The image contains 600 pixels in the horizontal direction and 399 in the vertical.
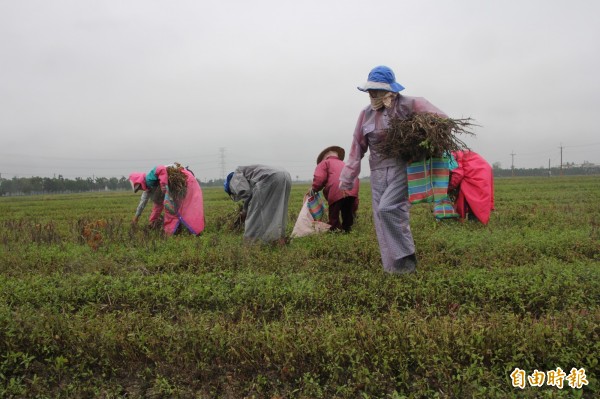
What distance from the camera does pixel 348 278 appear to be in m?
4.04

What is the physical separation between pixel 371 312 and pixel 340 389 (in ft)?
3.57

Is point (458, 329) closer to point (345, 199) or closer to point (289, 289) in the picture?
point (289, 289)

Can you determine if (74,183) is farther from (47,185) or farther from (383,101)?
(383,101)

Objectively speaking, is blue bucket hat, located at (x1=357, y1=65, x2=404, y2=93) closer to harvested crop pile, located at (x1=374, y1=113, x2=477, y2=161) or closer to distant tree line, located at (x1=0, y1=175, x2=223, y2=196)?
harvested crop pile, located at (x1=374, y1=113, x2=477, y2=161)

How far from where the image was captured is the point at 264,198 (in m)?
6.24

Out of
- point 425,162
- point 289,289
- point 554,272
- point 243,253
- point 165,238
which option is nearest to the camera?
point 289,289

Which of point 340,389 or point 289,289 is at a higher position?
point 289,289

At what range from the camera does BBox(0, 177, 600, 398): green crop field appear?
2449mm

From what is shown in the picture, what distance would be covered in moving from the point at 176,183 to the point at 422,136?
4222 mm

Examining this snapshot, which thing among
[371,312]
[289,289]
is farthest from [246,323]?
[371,312]

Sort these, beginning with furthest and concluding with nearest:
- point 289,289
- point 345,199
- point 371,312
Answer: point 345,199 → point 289,289 → point 371,312

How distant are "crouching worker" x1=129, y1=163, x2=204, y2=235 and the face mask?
3517 millimetres

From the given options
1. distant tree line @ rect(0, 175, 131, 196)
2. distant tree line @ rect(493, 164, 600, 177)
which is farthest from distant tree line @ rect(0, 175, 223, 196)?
distant tree line @ rect(493, 164, 600, 177)

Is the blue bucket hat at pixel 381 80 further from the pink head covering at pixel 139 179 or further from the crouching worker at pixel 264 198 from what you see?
the pink head covering at pixel 139 179
